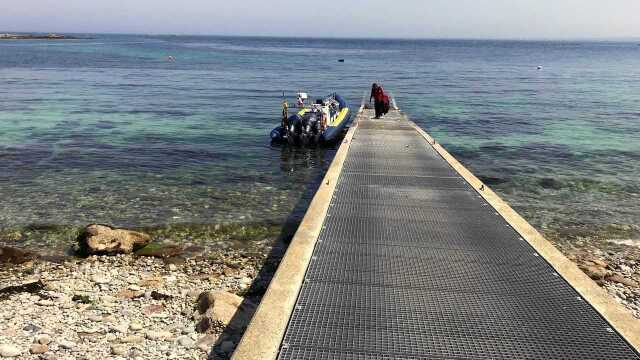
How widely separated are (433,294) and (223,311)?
3423 millimetres

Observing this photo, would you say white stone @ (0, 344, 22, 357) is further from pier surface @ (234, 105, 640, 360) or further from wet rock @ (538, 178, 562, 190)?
wet rock @ (538, 178, 562, 190)

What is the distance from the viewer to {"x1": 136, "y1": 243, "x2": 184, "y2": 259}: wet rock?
10.4 m

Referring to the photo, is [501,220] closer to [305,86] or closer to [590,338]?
[590,338]

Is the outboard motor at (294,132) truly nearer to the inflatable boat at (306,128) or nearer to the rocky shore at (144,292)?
the inflatable boat at (306,128)

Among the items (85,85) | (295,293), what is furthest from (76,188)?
(85,85)

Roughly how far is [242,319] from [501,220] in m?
5.30

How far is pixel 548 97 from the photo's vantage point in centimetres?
3850

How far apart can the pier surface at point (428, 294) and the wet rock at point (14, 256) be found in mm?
6410

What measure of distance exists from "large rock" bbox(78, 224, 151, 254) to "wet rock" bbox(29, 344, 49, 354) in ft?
11.5

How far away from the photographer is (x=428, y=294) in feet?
20.5

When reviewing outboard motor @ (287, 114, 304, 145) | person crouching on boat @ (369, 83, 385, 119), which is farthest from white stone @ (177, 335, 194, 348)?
person crouching on boat @ (369, 83, 385, 119)

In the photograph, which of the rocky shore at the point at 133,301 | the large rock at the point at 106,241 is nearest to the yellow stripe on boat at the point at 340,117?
the rocky shore at the point at 133,301

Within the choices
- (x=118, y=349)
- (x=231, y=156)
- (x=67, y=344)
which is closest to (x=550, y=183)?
(x=231, y=156)

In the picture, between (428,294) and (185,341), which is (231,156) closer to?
(185,341)
